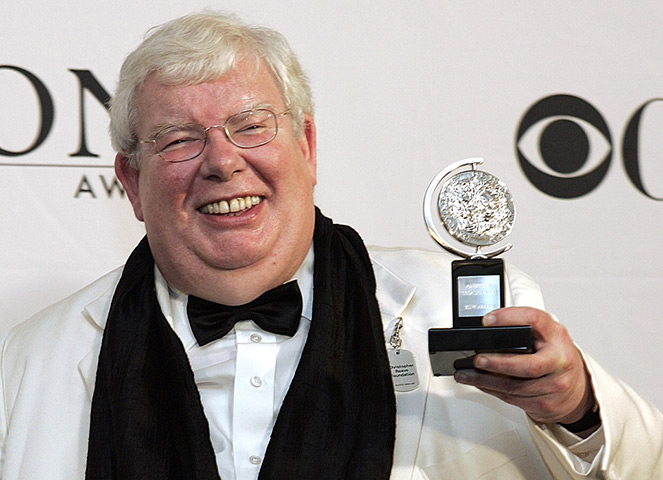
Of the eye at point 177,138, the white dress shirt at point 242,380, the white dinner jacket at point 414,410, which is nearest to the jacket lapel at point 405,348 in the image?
the white dinner jacket at point 414,410

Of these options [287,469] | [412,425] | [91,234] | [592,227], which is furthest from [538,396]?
[91,234]

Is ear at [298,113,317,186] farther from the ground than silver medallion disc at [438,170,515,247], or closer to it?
farther from the ground

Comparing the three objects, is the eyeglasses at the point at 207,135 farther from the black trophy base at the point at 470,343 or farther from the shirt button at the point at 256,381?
the black trophy base at the point at 470,343

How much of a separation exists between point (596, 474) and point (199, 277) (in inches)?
33.5

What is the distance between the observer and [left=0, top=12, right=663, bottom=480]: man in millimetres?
1846

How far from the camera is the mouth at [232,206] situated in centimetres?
188

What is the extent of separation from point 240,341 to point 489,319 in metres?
0.66

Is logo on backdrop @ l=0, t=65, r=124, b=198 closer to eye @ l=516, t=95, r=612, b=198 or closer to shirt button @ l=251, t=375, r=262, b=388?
shirt button @ l=251, t=375, r=262, b=388

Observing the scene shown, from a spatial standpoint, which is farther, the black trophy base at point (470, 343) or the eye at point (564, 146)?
the eye at point (564, 146)

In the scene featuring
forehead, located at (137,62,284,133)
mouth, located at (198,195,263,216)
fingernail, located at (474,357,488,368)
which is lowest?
fingernail, located at (474,357,488,368)

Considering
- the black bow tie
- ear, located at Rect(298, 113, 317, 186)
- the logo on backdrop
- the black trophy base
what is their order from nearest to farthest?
1. the black trophy base
2. the black bow tie
3. ear, located at Rect(298, 113, 317, 186)
4. the logo on backdrop

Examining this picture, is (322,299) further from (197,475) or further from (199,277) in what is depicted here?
(197,475)

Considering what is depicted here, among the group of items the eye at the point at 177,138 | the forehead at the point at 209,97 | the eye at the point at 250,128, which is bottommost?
the eye at the point at 177,138

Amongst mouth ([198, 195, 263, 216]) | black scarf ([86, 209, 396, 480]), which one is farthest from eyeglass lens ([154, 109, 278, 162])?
black scarf ([86, 209, 396, 480])
